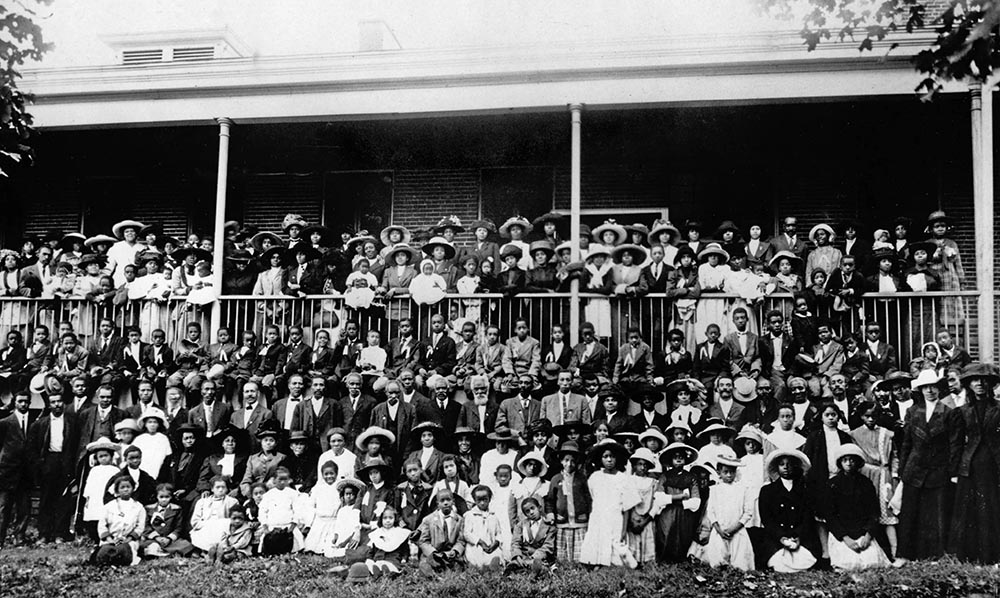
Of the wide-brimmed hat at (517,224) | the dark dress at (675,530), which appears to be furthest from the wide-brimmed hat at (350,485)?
the wide-brimmed hat at (517,224)

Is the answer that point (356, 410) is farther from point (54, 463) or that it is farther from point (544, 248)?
point (54, 463)

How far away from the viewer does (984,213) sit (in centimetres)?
856

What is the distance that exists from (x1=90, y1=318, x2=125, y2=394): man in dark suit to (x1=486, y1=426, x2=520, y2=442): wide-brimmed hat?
391 centimetres

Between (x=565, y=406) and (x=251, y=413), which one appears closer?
(x=565, y=406)

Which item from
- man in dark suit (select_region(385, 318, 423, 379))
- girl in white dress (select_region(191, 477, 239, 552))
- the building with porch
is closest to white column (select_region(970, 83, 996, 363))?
the building with porch

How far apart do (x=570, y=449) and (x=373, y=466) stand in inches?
71.0

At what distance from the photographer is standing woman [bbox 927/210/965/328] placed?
8938 mm

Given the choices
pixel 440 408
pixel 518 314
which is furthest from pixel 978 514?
pixel 440 408

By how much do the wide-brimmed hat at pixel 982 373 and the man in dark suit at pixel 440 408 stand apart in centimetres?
450

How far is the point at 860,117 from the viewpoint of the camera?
10484mm

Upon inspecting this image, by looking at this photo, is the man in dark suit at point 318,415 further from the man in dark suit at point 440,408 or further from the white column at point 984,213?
the white column at point 984,213

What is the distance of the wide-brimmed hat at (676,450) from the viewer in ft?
27.4

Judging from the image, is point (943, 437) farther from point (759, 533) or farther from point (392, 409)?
point (392, 409)

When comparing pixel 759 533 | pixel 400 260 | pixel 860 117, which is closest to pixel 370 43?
pixel 400 260
